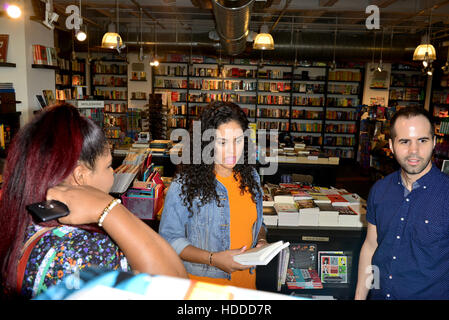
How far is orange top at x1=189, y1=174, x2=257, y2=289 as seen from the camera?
64.9 inches

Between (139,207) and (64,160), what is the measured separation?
5.85 feet

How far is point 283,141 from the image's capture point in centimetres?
724

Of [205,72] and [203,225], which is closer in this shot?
[203,225]

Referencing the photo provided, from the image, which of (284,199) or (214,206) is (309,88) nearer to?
(284,199)

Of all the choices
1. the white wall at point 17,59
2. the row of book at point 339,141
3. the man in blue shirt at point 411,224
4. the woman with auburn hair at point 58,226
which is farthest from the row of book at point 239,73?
the woman with auburn hair at point 58,226

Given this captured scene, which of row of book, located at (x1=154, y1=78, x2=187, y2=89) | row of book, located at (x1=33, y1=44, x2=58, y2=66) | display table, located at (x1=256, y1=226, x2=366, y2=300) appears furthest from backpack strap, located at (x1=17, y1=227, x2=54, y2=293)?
row of book, located at (x1=154, y1=78, x2=187, y2=89)

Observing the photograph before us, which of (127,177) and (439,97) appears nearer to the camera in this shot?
(127,177)

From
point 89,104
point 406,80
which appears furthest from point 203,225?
point 406,80

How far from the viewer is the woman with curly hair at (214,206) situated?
1.58 metres

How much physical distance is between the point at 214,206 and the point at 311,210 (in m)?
1.29

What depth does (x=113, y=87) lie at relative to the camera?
10.6 m

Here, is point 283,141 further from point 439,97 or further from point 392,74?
point 392,74

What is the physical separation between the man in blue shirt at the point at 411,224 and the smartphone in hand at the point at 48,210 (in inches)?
58.5
